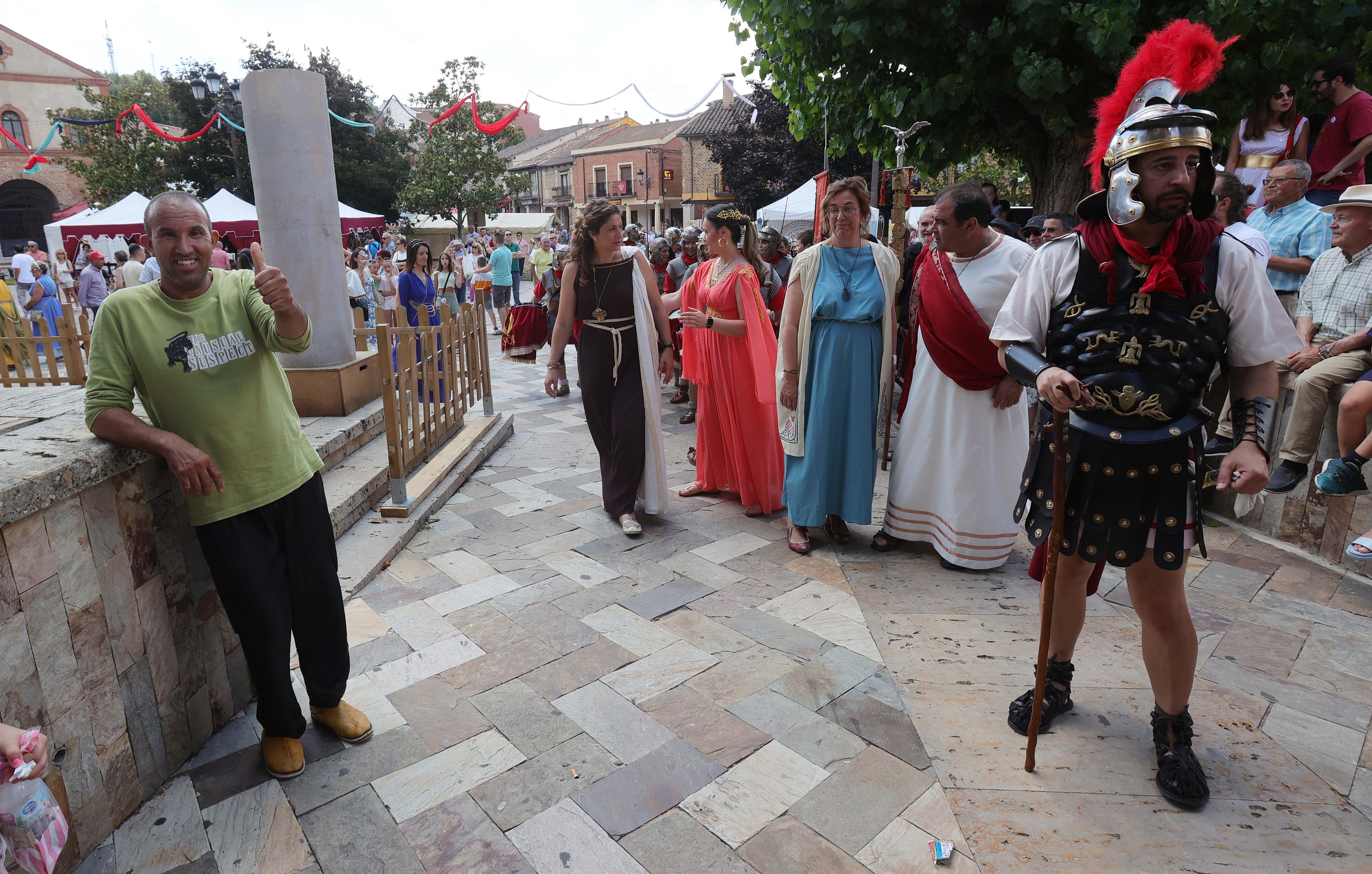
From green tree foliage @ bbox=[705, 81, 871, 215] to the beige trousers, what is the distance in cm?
2003

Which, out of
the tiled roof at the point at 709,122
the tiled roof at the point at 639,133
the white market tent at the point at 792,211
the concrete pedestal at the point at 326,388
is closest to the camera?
the concrete pedestal at the point at 326,388

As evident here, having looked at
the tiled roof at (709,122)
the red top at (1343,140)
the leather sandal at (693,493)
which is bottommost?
the leather sandal at (693,493)

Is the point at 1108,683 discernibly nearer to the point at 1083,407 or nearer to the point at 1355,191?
the point at 1083,407

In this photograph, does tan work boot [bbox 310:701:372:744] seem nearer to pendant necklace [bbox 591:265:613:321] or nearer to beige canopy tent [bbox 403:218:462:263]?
pendant necklace [bbox 591:265:613:321]

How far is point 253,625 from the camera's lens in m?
2.38

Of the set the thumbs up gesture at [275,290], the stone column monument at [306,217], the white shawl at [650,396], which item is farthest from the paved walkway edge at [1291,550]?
the stone column monument at [306,217]

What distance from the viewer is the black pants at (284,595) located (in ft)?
7.69

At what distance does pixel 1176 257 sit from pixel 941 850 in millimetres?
1749

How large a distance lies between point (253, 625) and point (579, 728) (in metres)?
1.12

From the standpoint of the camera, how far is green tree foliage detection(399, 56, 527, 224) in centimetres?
2683

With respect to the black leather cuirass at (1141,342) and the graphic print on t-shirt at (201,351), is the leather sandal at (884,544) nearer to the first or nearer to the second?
the black leather cuirass at (1141,342)

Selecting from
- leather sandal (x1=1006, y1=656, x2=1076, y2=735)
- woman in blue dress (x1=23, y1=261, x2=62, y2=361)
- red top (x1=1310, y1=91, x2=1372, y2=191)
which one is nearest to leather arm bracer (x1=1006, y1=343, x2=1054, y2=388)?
leather sandal (x1=1006, y1=656, x2=1076, y2=735)

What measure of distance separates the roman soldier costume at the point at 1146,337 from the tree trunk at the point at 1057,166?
236 inches

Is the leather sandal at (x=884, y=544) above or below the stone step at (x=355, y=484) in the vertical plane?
below
